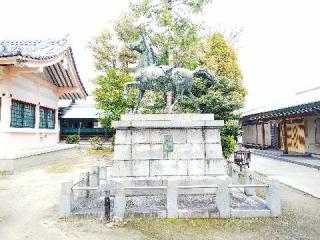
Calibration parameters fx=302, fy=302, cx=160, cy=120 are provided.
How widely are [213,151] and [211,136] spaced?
1.48ft

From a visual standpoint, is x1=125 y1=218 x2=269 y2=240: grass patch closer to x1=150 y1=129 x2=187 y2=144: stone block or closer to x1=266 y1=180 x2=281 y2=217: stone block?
x1=266 y1=180 x2=281 y2=217: stone block

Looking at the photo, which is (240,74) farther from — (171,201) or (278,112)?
(171,201)

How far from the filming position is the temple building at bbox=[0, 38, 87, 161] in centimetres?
1386

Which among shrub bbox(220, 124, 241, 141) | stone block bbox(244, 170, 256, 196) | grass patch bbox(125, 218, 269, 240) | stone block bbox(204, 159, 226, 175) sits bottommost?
grass patch bbox(125, 218, 269, 240)

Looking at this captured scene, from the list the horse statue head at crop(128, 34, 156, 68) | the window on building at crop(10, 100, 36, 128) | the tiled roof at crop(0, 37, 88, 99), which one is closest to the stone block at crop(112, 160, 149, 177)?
the horse statue head at crop(128, 34, 156, 68)

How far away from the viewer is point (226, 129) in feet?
55.1

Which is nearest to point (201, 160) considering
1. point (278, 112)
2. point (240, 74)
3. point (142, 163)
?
point (142, 163)

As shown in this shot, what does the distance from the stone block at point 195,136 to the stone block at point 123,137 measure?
1.77 m

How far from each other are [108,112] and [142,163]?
14.0 m

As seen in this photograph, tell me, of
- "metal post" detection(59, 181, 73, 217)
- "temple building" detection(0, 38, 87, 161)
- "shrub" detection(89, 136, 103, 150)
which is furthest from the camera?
"shrub" detection(89, 136, 103, 150)

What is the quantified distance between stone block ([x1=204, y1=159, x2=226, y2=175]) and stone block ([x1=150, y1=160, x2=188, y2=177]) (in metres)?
0.62

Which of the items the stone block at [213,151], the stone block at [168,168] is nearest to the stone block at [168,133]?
the stone block at [168,168]

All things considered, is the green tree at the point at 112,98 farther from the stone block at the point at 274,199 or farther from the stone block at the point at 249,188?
the stone block at the point at 274,199

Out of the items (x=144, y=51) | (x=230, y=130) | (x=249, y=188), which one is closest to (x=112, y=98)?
(x=230, y=130)
